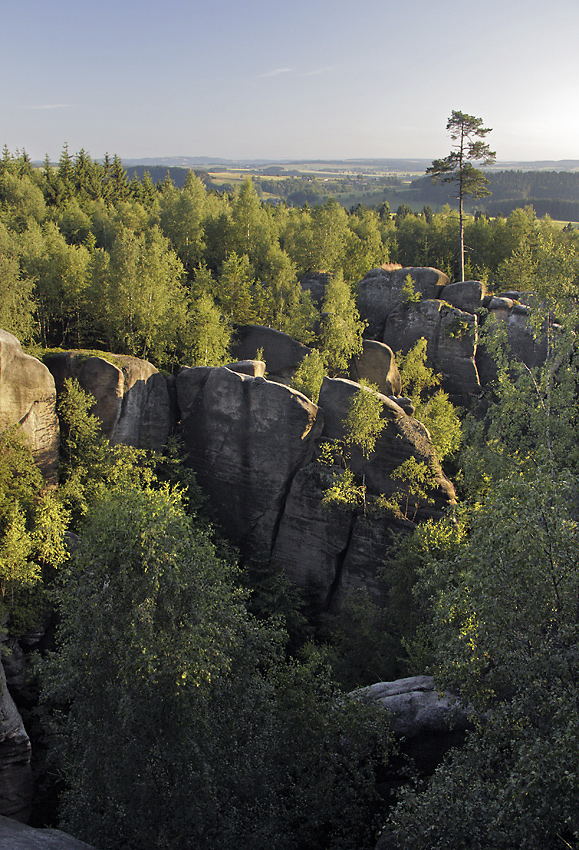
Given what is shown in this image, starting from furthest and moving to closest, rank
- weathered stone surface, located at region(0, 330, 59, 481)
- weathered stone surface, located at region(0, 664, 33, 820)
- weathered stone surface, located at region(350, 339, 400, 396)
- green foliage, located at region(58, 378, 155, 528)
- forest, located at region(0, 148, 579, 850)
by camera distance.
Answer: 1. weathered stone surface, located at region(350, 339, 400, 396)
2. green foliage, located at region(58, 378, 155, 528)
3. weathered stone surface, located at region(0, 330, 59, 481)
4. weathered stone surface, located at region(0, 664, 33, 820)
5. forest, located at region(0, 148, 579, 850)

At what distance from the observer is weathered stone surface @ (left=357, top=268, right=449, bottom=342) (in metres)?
54.1

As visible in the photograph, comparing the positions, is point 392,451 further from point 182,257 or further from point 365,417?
point 182,257

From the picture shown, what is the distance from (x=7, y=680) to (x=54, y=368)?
642 inches

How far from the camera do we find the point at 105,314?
124 feet

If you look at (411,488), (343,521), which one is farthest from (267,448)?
(411,488)

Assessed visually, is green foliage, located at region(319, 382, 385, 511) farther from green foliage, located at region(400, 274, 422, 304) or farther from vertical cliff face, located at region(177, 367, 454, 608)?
green foliage, located at region(400, 274, 422, 304)

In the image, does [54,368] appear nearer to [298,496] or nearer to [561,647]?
[298,496]

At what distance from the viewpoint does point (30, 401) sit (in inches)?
1062

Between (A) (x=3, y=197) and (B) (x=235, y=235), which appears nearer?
(B) (x=235, y=235)

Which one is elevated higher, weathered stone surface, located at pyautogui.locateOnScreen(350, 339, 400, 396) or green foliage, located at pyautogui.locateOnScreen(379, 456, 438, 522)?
weathered stone surface, located at pyautogui.locateOnScreen(350, 339, 400, 396)

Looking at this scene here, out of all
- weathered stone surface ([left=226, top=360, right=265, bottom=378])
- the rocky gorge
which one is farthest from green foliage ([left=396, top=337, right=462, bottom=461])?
weathered stone surface ([left=226, top=360, right=265, bottom=378])

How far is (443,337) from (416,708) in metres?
36.8

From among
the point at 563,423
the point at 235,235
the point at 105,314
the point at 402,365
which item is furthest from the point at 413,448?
the point at 235,235

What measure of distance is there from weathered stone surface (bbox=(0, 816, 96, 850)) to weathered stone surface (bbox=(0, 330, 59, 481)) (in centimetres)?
1622
